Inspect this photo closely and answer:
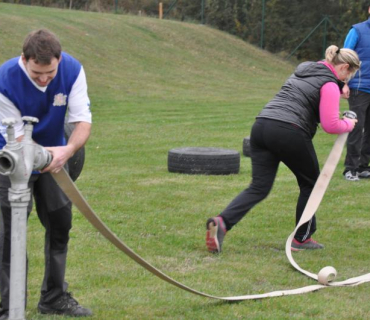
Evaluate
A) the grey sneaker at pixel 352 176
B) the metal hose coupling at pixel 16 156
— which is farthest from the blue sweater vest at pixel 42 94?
the grey sneaker at pixel 352 176

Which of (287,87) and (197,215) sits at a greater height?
(287,87)

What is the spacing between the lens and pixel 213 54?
3534cm

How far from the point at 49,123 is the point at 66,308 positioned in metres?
1.17

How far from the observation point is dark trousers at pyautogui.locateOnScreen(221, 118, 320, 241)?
238 inches

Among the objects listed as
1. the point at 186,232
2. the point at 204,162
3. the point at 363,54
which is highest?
the point at 363,54

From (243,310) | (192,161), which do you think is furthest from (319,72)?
(192,161)

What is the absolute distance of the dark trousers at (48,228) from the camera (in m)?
4.42

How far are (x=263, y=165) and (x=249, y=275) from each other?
1047mm

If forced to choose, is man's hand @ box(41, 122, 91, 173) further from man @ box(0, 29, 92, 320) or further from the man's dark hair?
the man's dark hair

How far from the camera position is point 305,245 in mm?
6434

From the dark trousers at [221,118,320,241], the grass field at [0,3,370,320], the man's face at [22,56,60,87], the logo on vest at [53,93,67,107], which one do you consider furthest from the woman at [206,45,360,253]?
the man's face at [22,56,60,87]

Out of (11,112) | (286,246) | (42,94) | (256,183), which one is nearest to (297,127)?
(256,183)

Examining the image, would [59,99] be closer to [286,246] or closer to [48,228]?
[48,228]

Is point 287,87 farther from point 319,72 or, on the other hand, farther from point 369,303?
point 369,303
